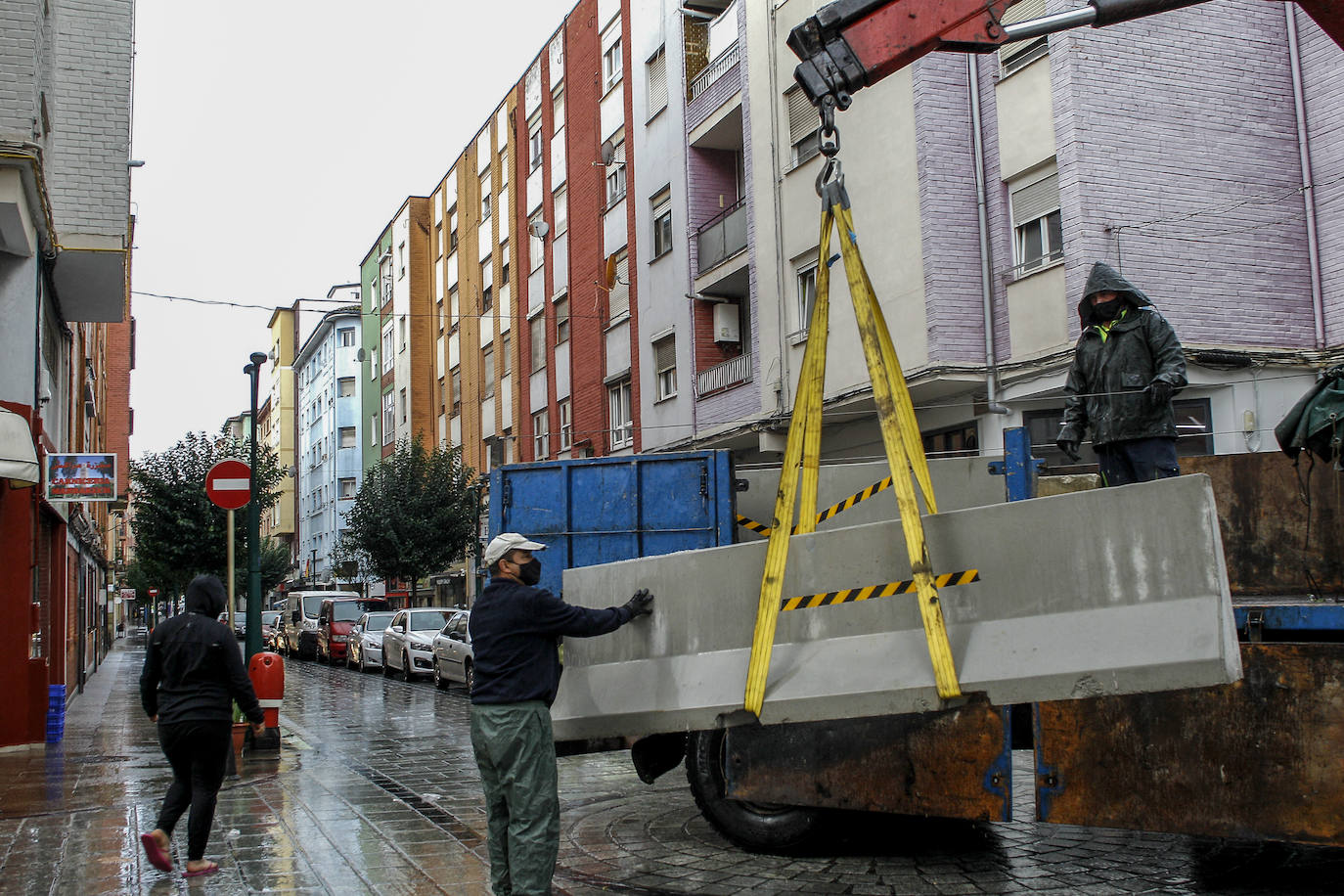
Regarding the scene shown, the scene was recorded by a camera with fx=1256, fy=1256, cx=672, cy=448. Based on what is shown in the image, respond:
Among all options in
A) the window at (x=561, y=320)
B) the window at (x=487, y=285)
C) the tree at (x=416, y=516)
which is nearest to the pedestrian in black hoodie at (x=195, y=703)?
the window at (x=561, y=320)

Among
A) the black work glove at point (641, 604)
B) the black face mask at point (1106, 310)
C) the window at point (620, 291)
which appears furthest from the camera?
the window at point (620, 291)

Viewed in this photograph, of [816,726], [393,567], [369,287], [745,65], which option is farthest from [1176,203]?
[369,287]

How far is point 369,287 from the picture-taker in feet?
187

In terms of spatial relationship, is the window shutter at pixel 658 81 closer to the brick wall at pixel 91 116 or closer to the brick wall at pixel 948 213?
the brick wall at pixel 948 213

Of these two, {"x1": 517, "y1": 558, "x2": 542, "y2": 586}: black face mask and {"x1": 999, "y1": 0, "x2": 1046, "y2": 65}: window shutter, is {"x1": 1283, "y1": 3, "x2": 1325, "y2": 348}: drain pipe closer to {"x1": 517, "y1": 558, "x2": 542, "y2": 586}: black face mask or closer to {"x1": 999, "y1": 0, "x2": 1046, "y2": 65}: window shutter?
{"x1": 999, "y1": 0, "x2": 1046, "y2": 65}: window shutter

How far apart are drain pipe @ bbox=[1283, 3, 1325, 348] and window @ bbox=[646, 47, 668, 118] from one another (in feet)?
42.8

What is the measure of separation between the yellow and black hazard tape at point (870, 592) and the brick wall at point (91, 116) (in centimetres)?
1288

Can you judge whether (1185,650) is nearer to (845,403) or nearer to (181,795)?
(181,795)

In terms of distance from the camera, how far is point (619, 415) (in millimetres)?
28891

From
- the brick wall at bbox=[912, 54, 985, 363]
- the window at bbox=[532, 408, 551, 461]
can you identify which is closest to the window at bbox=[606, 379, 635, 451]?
the window at bbox=[532, 408, 551, 461]

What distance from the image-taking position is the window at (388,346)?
52775mm

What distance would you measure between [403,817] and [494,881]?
309 cm

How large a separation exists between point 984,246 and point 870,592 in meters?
12.4

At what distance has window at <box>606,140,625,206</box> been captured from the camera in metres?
28.9
